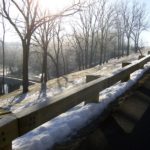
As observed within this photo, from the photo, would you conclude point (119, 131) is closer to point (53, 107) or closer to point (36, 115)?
Result: point (53, 107)

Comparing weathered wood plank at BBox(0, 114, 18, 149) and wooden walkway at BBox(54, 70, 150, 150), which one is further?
wooden walkway at BBox(54, 70, 150, 150)

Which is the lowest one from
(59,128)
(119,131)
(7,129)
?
(119,131)

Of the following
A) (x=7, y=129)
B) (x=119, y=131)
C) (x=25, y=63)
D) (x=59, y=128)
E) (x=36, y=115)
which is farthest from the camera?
(x=25, y=63)

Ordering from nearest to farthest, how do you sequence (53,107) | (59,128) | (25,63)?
(53,107)
(59,128)
(25,63)

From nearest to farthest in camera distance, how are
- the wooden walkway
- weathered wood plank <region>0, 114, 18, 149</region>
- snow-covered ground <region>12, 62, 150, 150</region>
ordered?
weathered wood plank <region>0, 114, 18, 149</region> < snow-covered ground <region>12, 62, 150, 150</region> < the wooden walkway

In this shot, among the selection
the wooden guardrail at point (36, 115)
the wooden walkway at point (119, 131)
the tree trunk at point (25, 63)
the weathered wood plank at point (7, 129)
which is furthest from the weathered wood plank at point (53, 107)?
the tree trunk at point (25, 63)

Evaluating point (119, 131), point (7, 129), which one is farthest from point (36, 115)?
point (119, 131)

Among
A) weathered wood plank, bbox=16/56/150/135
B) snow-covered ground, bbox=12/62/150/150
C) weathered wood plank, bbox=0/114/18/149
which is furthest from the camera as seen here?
Answer: snow-covered ground, bbox=12/62/150/150

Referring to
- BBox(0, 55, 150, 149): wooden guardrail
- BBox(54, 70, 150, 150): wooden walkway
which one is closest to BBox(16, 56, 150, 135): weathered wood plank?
BBox(0, 55, 150, 149): wooden guardrail

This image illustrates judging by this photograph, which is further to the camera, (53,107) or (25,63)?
(25,63)

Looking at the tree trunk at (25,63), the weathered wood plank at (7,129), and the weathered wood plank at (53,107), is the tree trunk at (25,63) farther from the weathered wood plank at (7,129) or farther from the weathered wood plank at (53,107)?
the weathered wood plank at (7,129)

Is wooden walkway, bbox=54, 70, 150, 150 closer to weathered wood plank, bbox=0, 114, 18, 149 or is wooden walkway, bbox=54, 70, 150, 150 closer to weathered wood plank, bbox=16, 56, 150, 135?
weathered wood plank, bbox=16, 56, 150, 135

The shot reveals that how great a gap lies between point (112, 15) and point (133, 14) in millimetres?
9965

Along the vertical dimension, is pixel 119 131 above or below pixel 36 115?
below
